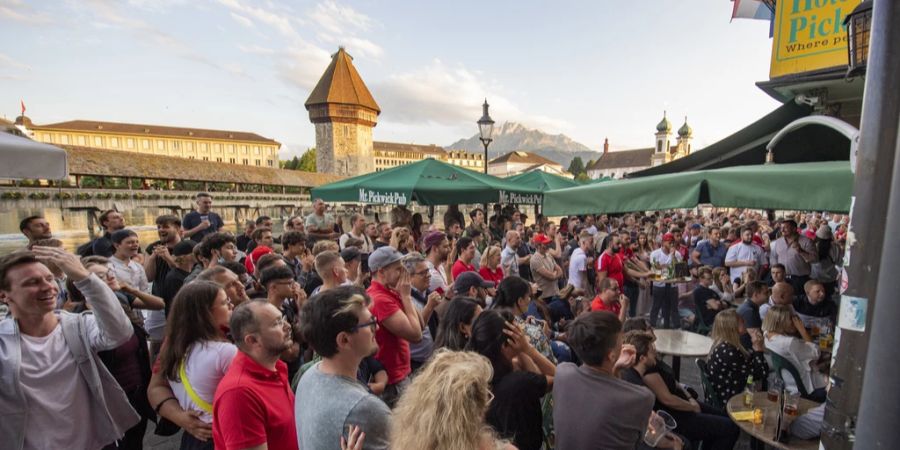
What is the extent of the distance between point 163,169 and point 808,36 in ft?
86.0

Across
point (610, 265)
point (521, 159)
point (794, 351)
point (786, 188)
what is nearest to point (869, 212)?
point (786, 188)

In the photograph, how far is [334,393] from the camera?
5.30 feet

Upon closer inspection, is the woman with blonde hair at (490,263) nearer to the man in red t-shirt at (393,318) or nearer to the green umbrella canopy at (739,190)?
the green umbrella canopy at (739,190)

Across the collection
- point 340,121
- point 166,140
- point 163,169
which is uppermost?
point 166,140

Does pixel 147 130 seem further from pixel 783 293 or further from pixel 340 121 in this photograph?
pixel 783 293

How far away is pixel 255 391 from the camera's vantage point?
1.83 meters

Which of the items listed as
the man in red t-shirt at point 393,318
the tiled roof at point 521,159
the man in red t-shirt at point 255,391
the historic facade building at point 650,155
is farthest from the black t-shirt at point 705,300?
the tiled roof at point 521,159

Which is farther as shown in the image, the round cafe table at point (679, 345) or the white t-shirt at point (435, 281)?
the white t-shirt at point (435, 281)

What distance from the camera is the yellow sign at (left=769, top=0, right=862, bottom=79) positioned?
5.14m

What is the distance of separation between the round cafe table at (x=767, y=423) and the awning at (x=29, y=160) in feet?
18.4

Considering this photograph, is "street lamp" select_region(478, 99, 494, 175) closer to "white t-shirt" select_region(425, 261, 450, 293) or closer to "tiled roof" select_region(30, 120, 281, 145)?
"white t-shirt" select_region(425, 261, 450, 293)

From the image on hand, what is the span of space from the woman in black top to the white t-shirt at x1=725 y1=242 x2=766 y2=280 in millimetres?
6894

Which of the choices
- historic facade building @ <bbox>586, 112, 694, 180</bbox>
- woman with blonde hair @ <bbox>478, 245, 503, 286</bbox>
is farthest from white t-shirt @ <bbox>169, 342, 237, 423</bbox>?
historic facade building @ <bbox>586, 112, 694, 180</bbox>

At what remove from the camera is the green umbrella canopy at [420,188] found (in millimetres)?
7105
